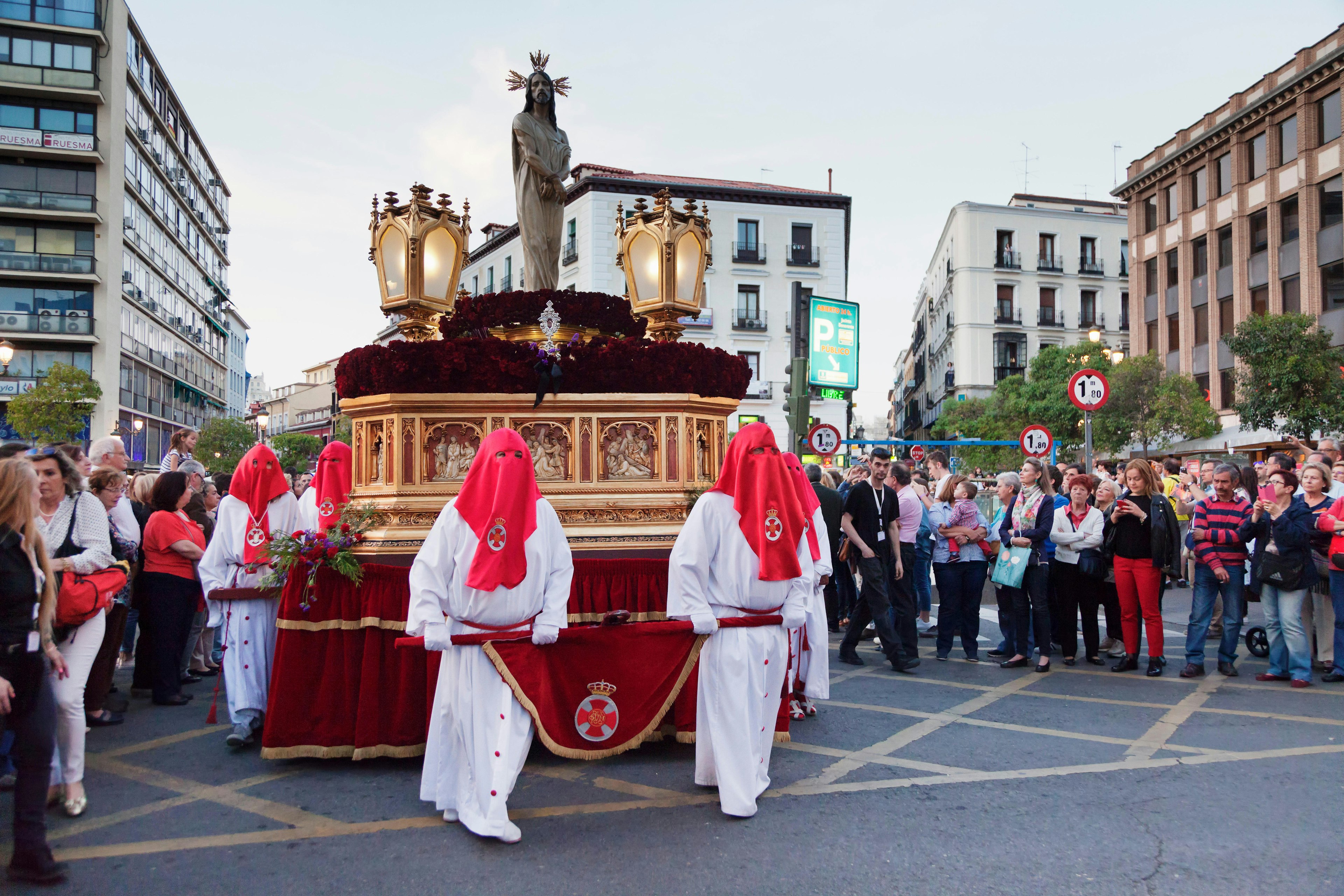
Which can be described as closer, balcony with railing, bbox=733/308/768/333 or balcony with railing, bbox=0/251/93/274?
balcony with railing, bbox=0/251/93/274

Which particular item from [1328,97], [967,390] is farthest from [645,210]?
[967,390]

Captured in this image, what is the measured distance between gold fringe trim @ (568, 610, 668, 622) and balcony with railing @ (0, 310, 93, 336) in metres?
41.9

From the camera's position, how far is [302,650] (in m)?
5.72

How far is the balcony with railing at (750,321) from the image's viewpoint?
45156 mm

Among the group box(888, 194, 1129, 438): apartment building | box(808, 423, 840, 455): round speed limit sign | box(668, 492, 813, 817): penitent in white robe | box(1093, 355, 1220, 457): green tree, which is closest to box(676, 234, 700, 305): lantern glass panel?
box(668, 492, 813, 817): penitent in white robe

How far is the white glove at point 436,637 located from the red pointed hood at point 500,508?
9.8 inches

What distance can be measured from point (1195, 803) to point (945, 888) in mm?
1958

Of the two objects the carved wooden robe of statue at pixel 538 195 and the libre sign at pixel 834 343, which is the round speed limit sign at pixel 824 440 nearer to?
the libre sign at pixel 834 343

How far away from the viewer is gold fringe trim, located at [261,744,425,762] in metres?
5.64

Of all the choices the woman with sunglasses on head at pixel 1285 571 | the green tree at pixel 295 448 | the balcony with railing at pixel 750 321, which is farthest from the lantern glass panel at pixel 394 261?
the green tree at pixel 295 448

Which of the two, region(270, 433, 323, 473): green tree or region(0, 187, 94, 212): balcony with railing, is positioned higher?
region(0, 187, 94, 212): balcony with railing

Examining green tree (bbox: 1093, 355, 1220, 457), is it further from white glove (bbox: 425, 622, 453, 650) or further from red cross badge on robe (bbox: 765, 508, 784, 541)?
white glove (bbox: 425, 622, 453, 650)

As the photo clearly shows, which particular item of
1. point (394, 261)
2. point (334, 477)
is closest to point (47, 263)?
point (334, 477)

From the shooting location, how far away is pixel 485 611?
458 centimetres
